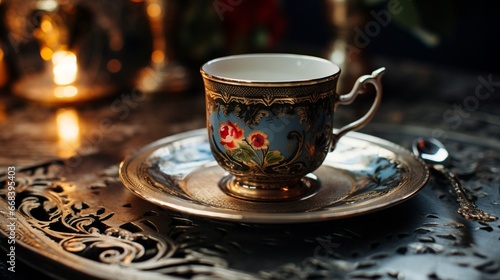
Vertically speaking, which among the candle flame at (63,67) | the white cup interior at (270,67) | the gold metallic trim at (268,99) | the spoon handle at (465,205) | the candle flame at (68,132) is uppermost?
the white cup interior at (270,67)

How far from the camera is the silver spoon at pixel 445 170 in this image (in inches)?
22.9

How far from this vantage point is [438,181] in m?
0.68

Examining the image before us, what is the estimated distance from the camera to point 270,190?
619mm

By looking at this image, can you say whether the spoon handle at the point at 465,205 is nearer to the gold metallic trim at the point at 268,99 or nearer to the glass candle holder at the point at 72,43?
the gold metallic trim at the point at 268,99

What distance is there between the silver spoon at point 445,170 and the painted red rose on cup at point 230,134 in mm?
234

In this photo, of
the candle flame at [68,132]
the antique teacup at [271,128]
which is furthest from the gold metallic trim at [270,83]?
the candle flame at [68,132]

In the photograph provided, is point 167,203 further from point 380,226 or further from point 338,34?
point 338,34

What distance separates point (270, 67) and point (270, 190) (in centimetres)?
16

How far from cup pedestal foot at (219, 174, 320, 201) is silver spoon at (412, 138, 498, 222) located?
0.15 metres

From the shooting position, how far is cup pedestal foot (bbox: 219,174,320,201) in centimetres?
61

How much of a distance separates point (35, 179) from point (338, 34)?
62 centimetres

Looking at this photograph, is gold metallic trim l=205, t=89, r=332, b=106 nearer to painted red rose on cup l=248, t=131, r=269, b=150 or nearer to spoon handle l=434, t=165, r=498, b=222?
painted red rose on cup l=248, t=131, r=269, b=150

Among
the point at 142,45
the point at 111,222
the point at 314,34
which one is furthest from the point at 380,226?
the point at 314,34

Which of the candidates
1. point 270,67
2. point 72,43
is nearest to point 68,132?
point 72,43
